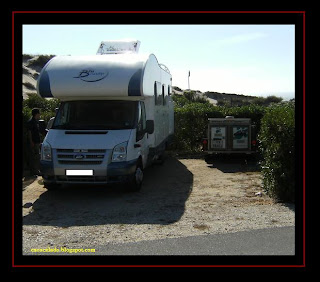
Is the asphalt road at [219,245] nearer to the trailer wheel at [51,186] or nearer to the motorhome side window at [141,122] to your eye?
the motorhome side window at [141,122]

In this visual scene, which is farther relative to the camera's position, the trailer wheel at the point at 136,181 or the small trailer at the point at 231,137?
the small trailer at the point at 231,137

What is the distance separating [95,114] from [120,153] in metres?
1.35

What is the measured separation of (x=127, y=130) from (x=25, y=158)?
4582 millimetres

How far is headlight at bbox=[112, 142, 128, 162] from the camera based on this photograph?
811cm

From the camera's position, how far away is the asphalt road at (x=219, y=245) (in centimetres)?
514

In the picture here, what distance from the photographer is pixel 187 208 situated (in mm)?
7477

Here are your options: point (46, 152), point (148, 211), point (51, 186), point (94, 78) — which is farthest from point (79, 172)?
point (94, 78)

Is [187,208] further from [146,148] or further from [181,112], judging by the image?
[181,112]

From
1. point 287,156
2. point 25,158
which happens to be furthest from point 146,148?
point 25,158

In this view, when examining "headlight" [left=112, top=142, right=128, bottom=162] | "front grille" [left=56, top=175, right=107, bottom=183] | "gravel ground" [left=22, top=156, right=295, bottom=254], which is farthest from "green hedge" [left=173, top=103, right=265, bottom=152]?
"front grille" [left=56, top=175, right=107, bottom=183]

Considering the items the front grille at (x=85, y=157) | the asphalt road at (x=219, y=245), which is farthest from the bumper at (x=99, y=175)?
the asphalt road at (x=219, y=245)

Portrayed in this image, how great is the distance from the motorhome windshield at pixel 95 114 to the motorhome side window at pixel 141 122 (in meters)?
0.17

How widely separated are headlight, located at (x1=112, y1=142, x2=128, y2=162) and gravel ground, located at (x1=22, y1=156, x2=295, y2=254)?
2.85 feet

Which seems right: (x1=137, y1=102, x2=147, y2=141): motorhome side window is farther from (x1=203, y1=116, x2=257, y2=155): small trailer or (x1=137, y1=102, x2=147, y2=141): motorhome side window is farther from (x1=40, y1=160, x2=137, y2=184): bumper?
(x1=203, y1=116, x2=257, y2=155): small trailer
